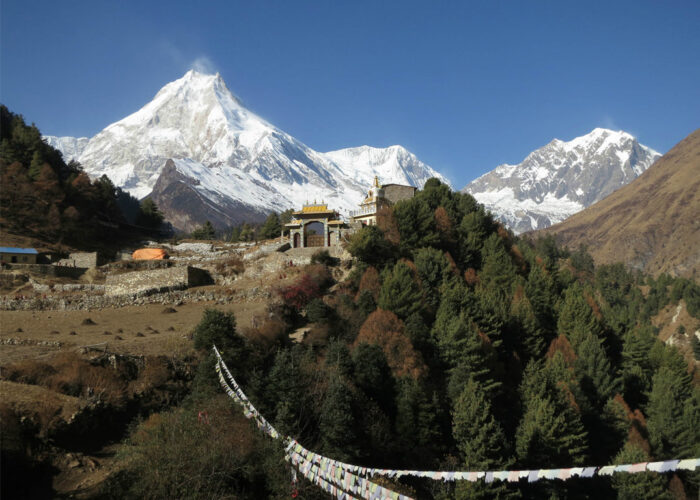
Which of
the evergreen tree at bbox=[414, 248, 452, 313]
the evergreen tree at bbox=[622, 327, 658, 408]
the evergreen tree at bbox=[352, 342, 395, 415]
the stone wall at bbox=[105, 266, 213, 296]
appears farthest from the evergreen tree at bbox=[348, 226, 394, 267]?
the evergreen tree at bbox=[622, 327, 658, 408]

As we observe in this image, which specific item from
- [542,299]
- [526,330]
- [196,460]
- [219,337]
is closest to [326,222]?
[526,330]

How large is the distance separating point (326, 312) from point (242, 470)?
51.3 ft

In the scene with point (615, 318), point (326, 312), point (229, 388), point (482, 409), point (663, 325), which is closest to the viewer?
point (229, 388)

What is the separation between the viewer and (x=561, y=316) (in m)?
42.6

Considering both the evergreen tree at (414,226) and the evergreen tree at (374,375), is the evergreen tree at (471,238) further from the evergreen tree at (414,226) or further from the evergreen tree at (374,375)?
the evergreen tree at (374,375)

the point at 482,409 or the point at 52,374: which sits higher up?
the point at 52,374

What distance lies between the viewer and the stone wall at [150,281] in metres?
37.2

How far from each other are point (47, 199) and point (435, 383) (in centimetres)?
4562

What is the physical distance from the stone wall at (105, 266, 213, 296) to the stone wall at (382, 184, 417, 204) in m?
24.9

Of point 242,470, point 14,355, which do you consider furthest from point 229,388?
point 14,355

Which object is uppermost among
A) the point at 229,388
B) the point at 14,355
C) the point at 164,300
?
the point at 164,300

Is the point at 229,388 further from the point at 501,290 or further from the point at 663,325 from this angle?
the point at 663,325

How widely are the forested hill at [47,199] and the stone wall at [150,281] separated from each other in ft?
63.9

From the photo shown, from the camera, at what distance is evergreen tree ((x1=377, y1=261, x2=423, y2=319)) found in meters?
33.0
